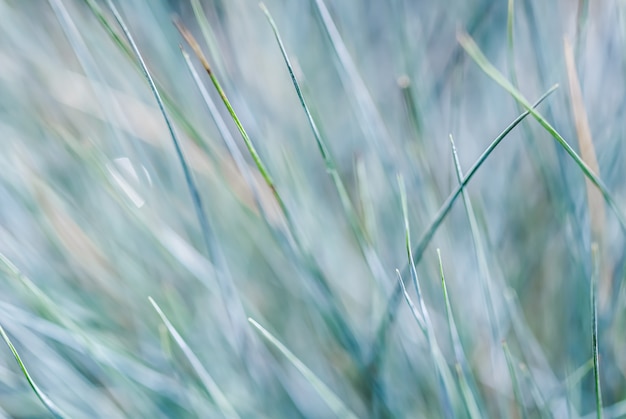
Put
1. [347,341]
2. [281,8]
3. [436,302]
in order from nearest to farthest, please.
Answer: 1. [347,341]
2. [436,302]
3. [281,8]

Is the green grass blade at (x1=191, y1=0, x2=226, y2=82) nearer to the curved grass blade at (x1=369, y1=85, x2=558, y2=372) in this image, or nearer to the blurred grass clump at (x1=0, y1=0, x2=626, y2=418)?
the blurred grass clump at (x1=0, y1=0, x2=626, y2=418)

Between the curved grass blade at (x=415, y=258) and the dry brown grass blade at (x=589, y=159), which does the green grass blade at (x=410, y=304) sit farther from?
the dry brown grass blade at (x=589, y=159)

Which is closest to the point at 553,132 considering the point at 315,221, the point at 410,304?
the point at 410,304

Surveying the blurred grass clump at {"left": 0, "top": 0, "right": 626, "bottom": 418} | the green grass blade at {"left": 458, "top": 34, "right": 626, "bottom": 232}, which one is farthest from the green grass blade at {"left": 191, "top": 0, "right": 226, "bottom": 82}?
the green grass blade at {"left": 458, "top": 34, "right": 626, "bottom": 232}

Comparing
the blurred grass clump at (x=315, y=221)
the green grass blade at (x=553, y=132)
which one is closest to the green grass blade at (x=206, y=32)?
the blurred grass clump at (x=315, y=221)

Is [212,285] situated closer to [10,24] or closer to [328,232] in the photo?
[328,232]

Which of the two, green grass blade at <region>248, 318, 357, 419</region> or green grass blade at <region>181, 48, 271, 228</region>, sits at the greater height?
green grass blade at <region>181, 48, 271, 228</region>

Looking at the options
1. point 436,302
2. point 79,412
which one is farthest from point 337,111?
point 79,412
